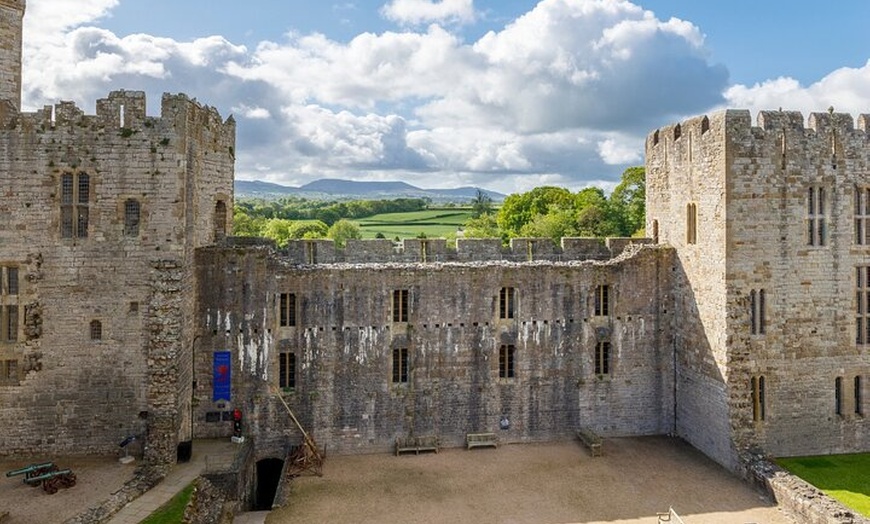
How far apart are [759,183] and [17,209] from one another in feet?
78.9

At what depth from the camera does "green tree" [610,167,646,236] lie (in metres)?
55.8

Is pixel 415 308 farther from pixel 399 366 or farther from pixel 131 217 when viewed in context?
pixel 131 217

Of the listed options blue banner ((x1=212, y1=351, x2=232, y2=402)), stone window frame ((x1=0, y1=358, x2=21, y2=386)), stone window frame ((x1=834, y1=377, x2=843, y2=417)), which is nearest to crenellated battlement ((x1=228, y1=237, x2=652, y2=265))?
blue banner ((x1=212, y1=351, x2=232, y2=402))

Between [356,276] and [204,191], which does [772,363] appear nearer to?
[356,276]

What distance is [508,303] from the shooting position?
2305 centimetres

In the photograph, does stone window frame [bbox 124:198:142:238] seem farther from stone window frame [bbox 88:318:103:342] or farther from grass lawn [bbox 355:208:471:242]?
grass lawn [bbox 355:208:471:242]

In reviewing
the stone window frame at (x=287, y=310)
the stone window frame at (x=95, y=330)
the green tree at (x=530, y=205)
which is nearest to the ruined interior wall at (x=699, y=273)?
the stone window frame at (x=287, y=310)

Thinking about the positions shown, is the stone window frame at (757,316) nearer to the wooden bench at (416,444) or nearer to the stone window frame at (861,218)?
the stone window frame at (861,218)

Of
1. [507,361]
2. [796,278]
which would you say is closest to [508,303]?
[507,361]

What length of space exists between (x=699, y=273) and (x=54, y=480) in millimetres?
21477

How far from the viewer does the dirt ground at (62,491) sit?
15578 mm

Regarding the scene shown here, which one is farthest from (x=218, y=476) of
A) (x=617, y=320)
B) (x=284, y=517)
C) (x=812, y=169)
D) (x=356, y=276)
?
(x=812, y=169)

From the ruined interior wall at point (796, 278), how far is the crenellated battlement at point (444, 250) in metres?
4.90

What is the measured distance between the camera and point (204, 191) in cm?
2152
